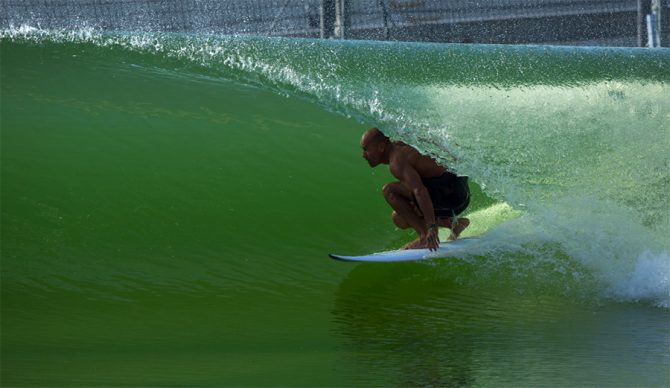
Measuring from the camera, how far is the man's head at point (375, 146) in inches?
186

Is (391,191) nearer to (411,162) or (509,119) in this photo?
(411,162)

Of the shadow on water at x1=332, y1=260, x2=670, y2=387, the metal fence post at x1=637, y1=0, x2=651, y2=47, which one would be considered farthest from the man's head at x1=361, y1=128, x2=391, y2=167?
the metal fence post at x1=637, y1=0, x2=651, y2=47

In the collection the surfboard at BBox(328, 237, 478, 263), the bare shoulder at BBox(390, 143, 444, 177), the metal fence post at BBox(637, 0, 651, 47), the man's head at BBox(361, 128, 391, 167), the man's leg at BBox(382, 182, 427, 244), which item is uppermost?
the metal fence post at BBox(637, 0, 651, 47)

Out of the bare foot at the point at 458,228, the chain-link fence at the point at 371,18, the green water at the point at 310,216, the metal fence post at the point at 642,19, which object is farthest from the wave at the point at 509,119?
the metal fence post at the point at 642,19

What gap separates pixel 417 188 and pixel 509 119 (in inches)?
43.7

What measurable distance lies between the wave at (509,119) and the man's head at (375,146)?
16 cm

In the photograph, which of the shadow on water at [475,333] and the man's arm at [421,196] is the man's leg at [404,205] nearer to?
the man's arm at [421,196]

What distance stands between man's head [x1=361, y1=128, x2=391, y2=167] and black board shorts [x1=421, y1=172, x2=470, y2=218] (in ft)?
0.88

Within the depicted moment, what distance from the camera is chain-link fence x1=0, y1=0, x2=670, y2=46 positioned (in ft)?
20.9

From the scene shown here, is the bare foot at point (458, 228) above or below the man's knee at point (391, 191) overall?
below

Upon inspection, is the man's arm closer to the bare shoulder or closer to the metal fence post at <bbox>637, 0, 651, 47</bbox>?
the bare shoulder

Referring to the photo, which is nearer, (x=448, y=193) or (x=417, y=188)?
(x=417, y=188)

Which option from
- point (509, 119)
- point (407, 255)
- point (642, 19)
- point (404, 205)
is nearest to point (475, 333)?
point (407, 255)

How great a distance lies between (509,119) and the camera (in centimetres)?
553
